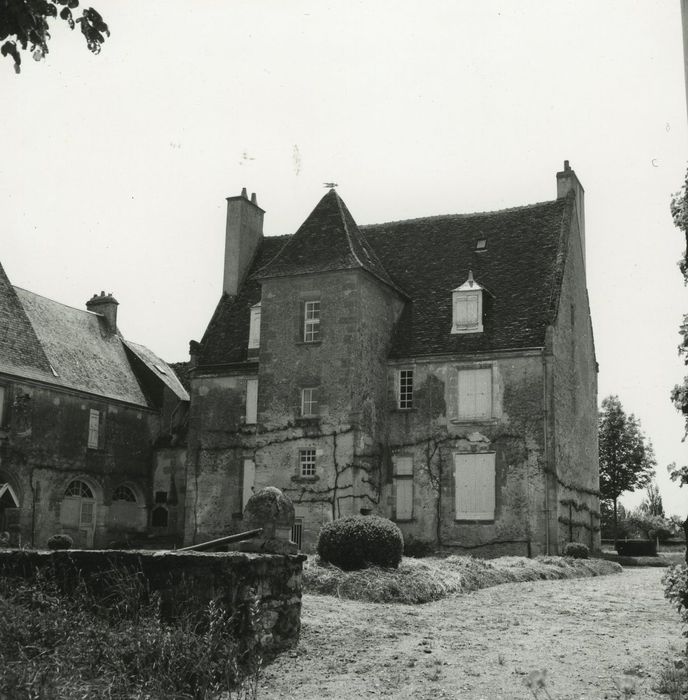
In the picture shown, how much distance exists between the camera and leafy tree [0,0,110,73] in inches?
255

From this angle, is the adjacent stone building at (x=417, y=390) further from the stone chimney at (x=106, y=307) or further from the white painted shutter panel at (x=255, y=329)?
the stone chimney at (x=106, y=307)

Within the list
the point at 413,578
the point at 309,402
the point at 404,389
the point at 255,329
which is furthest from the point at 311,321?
the point at 413,578

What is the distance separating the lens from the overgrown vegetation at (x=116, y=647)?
8469 mm

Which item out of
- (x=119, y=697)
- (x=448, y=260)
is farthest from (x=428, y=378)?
(x=119, y=697)

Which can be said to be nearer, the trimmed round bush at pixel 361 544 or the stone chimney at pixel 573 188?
the trimmed round bush at pixel 361 544

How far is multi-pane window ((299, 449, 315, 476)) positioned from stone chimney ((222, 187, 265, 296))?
27.4ft

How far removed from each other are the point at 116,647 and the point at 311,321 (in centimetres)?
2022

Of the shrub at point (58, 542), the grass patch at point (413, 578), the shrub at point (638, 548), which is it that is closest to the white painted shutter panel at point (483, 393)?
the grass patch at point (413, 578)

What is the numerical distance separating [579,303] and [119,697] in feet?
86.4

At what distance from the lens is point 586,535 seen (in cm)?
3042

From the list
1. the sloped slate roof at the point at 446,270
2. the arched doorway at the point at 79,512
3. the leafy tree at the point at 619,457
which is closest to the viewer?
the sloped slate roof at the point at 446,270

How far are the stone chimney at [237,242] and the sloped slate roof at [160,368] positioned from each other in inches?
223

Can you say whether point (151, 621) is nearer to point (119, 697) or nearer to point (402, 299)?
point (119, 697)

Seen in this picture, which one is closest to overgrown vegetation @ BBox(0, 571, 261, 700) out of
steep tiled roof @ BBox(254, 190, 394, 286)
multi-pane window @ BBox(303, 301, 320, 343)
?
multi-pane window @ BBox(303, 301, 320, 343)
